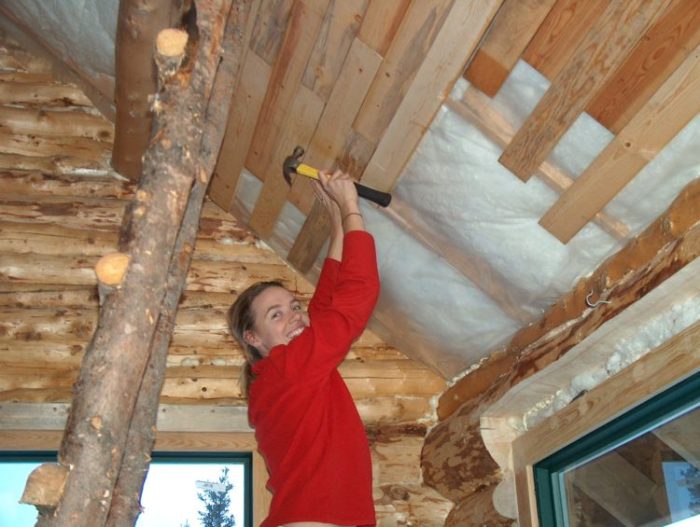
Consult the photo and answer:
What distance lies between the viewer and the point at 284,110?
379cm

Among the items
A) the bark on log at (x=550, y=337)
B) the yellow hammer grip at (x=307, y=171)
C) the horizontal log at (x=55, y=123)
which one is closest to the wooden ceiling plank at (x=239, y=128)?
the yellow hammer grip at (x=307, y=171)

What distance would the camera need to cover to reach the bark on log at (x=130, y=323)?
1.92 metres

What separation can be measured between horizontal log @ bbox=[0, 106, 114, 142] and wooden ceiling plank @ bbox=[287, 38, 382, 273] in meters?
1.34

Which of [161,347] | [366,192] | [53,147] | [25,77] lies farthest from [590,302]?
[25,77]

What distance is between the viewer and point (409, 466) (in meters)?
4.23

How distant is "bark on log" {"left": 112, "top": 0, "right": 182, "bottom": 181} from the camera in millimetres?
3506

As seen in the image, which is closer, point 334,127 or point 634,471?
point 634,471

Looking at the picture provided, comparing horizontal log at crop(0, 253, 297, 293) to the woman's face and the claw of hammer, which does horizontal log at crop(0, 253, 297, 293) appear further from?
the woman's face

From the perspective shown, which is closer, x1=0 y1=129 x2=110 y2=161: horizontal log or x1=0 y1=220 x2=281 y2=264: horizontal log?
x1=0 y1=220 x2=281 y2=264: horizontal log

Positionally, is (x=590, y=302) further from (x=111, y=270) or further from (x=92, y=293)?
(x=92, y=293)

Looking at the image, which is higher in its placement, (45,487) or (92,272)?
(92,272)

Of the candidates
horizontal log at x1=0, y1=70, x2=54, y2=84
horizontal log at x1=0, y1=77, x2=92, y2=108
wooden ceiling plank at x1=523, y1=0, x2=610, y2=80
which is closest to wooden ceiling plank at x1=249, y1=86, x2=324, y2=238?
wooden ceiling plank at x1=523, y1=0, x2=610, y2=80

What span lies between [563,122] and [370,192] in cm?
86

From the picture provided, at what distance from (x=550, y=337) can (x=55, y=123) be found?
2924 mm
